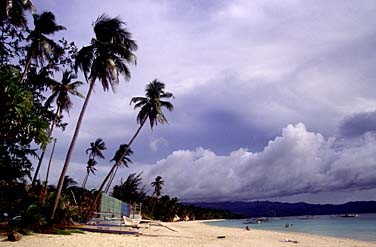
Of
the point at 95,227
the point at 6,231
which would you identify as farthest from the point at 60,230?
the point at 95,227

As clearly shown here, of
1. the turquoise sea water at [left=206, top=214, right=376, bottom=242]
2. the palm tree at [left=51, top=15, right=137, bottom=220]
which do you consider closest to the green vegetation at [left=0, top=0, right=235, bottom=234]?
the palm tree at [left=51, top=15, right=137, bottom=220]

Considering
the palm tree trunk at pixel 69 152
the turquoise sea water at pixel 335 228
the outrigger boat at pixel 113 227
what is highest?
the palm tree trunk at pixel 69 152

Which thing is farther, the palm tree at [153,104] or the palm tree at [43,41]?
the palm tree at [153,104]

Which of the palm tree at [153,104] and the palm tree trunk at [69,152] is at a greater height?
the palm tree at [153,104]

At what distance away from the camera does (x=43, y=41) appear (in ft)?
56.1

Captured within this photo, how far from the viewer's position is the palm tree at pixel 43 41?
53.7 feet

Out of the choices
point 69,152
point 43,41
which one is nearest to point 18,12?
point 43,41

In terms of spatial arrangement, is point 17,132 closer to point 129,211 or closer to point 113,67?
point 113,67

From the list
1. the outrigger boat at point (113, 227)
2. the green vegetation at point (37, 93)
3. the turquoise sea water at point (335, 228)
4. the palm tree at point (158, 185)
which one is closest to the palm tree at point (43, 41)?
the green vegetation at point (37, 93)

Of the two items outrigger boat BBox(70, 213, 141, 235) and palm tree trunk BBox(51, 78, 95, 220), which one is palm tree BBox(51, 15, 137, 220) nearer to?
palm tree trunk BBox(51, 78, 95, 220)

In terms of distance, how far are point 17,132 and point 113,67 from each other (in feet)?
25.7

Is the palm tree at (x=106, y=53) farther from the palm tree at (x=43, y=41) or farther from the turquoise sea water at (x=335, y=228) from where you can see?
the turquoise sea water at (x=335, y=228)

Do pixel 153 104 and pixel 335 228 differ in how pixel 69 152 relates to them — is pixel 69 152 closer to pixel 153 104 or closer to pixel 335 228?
pixel 153 104

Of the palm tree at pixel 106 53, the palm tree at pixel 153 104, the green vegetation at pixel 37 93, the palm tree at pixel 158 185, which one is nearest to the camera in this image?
the green vegetation at pixel 37 93
